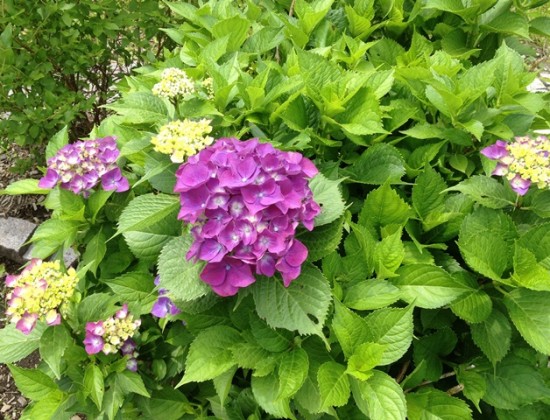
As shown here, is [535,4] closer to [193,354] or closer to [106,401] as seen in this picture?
[193,354]

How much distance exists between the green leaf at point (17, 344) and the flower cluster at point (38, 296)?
0.50 ft

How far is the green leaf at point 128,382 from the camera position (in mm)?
1555

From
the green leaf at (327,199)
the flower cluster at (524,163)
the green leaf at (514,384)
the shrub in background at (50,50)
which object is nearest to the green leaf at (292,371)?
the green leaf at (327,199)

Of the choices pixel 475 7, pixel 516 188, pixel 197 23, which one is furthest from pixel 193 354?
pixel 475 7

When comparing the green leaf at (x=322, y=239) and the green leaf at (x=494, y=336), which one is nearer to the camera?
the green leaf at (x=322, y=239)

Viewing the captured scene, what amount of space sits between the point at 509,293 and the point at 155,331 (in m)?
1.18

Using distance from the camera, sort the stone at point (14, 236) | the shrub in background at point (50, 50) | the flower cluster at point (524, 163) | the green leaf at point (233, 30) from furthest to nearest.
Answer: the stone at point (14, 236) < the shrub in background at point (50, 50) < the green leaf at point (233, 30) < the flower cluster at point (524, 163)

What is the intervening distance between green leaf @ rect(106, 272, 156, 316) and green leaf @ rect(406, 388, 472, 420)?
35.8 inches

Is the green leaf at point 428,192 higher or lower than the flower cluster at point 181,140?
lower

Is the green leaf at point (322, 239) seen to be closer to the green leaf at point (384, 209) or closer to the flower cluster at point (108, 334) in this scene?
the green leaf at point (384, 209)

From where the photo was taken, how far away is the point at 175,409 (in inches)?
66.9

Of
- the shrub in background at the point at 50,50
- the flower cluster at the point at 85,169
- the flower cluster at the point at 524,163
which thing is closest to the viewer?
the flower cluster at the point at 524,163

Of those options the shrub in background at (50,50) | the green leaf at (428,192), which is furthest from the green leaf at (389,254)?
the shrub in background at (50,50)

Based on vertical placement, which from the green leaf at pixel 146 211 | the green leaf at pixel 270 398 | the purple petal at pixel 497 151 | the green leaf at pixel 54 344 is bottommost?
the green leaf at pixel 270 398
